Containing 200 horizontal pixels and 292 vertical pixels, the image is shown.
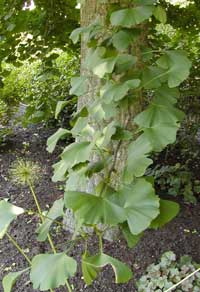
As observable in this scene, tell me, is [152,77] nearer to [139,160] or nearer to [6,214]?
[139,160]

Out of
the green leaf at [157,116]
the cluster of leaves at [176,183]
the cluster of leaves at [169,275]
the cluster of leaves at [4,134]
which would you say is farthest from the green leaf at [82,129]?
the cluster of leaves at [4,134]

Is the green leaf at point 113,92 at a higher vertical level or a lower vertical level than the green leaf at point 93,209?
higher

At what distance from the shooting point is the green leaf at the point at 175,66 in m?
1.26

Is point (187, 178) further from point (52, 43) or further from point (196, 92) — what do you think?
point (52, 43)

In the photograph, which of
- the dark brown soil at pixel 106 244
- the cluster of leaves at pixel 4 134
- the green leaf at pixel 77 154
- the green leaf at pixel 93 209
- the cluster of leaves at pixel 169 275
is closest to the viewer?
the green leaf at pixel 93 209

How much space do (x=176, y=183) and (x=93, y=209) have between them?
66.3 inches

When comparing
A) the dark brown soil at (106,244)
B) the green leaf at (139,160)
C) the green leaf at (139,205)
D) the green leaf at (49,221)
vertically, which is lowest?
the dark brown soil at (106,244)

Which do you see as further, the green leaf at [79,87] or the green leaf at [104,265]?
the green leaf at [79,87]

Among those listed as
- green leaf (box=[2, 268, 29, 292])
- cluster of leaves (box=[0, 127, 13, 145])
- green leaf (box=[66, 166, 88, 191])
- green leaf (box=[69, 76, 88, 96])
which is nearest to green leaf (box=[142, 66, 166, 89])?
green leaf (box=[69, 76, 88, 96])

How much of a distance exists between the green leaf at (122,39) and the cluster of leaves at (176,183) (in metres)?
1.50

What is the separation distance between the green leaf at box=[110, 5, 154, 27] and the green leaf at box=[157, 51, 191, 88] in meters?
0.15

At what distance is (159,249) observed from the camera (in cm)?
214

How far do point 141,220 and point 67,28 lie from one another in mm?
2117

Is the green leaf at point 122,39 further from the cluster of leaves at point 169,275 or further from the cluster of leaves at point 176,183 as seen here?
the cluster of leaves at point 176,183
